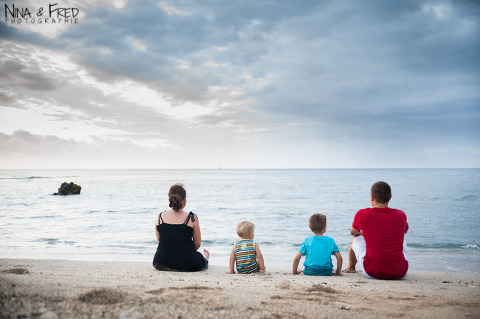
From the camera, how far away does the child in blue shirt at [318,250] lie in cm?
493

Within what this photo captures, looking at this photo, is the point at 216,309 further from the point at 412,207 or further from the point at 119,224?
the point at 412,207

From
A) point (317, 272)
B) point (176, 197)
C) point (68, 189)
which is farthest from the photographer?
point (68, 189)

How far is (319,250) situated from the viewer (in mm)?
5035

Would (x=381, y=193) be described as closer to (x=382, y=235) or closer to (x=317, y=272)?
(x=382, y=235)

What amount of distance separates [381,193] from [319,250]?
142cm

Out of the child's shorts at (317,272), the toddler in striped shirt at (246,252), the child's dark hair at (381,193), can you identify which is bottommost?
the child's shorts at (317,272)

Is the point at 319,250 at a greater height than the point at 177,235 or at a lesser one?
lesser

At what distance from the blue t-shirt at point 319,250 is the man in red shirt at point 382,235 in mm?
487

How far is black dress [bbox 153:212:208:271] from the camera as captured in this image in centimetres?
492

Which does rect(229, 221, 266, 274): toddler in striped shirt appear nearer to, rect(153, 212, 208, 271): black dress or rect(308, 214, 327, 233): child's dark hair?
rect(153, 212, 208, 271): black dress

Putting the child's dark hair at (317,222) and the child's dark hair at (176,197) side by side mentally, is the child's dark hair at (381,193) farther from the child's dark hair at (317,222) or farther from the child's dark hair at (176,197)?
the child's dark hair at (176,197)

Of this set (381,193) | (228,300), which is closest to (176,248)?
(228,300)

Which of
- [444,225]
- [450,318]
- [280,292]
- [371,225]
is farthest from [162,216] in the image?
[444,225]

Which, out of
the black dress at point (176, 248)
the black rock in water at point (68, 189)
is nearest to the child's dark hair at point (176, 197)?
the black dress at point (176, 248)
